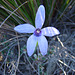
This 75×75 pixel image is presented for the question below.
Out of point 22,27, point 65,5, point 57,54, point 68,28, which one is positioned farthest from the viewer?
point 68,28

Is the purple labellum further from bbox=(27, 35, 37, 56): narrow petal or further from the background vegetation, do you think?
the background vegetation

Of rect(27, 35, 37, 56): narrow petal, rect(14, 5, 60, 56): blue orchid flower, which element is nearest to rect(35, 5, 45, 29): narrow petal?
rect(14, 5, 60, 56): blue orchid flower

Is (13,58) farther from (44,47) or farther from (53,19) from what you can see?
(53,19)

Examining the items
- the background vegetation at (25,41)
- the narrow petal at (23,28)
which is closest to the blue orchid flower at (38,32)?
the narrow petal at (23,28)

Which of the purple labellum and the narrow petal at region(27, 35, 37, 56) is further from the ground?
the purple labellum

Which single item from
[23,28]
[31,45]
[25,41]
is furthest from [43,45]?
[25,41]

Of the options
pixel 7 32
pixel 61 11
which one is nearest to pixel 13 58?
pixel 7 32

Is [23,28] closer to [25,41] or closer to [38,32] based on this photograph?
[38,32]

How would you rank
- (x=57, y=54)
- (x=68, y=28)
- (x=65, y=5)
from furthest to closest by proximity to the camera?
(x=68, y=28) → (x=65, y=5) → (x=57, y=54)
